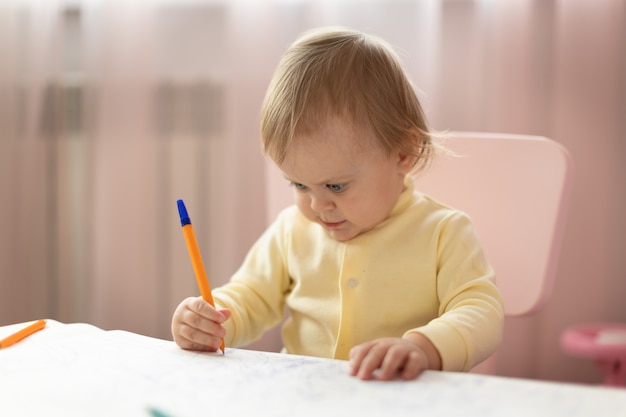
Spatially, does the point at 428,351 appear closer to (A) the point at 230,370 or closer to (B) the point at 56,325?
(A) the point at 230,370

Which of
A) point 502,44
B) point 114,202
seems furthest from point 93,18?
point 502,44

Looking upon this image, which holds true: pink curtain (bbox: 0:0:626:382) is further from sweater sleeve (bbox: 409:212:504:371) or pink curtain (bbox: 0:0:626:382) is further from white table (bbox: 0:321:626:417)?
white table (bbox: 0:321:626:417)

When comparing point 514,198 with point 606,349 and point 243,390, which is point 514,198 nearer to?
point 606,349

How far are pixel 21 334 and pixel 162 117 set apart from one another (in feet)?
2.83

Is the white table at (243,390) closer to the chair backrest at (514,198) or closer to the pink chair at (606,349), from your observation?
the pink chair at (606,349)

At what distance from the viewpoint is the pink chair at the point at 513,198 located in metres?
0.83

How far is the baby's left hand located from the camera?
0.50 m

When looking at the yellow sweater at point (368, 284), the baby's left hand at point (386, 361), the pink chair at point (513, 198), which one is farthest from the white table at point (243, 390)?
the pink chair at point (513, 198)

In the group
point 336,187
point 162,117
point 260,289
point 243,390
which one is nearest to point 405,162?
point 336,187

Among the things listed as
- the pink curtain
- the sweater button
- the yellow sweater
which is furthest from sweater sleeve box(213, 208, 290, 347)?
the pink curtain

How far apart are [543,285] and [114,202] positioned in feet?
2.96

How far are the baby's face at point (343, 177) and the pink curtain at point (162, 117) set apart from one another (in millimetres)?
593

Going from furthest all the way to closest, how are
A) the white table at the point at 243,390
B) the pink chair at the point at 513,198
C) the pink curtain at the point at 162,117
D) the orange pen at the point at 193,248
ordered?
the pink curtain at the point at 162,117, the pink chair at the point at 513,198, the orange pen at the point at 193,248, the white table at the point at 243,390

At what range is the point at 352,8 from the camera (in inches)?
53.0
